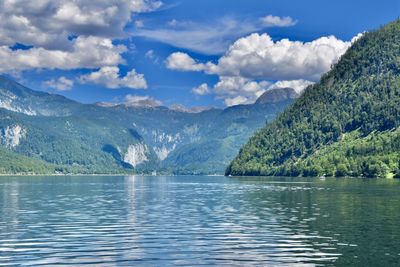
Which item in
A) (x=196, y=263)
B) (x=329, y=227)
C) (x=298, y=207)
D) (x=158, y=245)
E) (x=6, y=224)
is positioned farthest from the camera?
(x=298, y=207)

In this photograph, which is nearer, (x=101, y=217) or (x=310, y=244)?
(x=310, y=244)

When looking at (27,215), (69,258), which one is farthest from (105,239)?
(27,215)

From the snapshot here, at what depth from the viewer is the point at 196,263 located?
51812 millimetres

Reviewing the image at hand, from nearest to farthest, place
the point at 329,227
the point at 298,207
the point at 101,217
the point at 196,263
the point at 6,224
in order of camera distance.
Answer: the point at 196,263 < the point at 329,227 < the point at 6,224 < the point at 101,217 < the point at 298,207

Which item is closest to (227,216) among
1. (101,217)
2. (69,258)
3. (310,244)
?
(101,217)

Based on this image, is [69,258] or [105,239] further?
[105,239]

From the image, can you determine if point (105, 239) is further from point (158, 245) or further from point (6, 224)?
point (6, 224)

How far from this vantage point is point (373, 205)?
116 meters

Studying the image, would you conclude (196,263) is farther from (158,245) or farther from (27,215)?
(27,215)

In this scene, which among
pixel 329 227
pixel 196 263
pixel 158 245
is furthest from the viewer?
pixel 329 227

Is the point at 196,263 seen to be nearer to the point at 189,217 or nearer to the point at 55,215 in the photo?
the point at 189,217

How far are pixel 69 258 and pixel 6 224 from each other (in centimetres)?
3508

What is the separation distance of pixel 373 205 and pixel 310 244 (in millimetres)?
56996

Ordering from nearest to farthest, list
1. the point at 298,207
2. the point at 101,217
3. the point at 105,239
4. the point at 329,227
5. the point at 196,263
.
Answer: the point at 196,263 < the point at 105,239 < the point at 329,227 < the point at 101,217 < the point at 298,207
